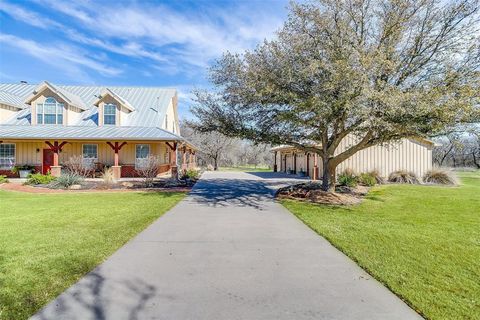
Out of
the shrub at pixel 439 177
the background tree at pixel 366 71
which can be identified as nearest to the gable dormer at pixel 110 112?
the background tree at pixel 366 71

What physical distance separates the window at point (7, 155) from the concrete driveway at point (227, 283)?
20006mm

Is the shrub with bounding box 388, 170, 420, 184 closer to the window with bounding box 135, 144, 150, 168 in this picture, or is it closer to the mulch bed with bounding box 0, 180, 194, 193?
the mulch bed with bounding box 0, 180, 194, 193

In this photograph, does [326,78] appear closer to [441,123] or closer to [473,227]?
[441,123]

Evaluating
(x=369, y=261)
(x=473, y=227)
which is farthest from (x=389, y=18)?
(x=369, y=261)

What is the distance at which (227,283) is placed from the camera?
165 inches

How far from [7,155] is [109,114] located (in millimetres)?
7571

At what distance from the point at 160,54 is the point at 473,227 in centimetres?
1745

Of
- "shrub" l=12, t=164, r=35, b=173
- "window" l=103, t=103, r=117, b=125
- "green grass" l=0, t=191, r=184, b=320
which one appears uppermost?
"window" l=103, t=103, r=117, b=125

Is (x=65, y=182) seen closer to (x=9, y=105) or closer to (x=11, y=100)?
(x=9, y=105)

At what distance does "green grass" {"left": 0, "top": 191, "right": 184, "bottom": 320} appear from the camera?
12.6ft

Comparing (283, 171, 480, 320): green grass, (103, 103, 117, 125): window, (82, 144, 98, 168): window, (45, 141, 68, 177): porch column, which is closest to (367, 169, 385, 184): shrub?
(283, 171, 480, 320): green grass

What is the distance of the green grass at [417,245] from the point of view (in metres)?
3.82

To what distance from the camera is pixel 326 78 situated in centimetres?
992

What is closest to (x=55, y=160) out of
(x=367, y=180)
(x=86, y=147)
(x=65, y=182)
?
(x=86, y=147)
